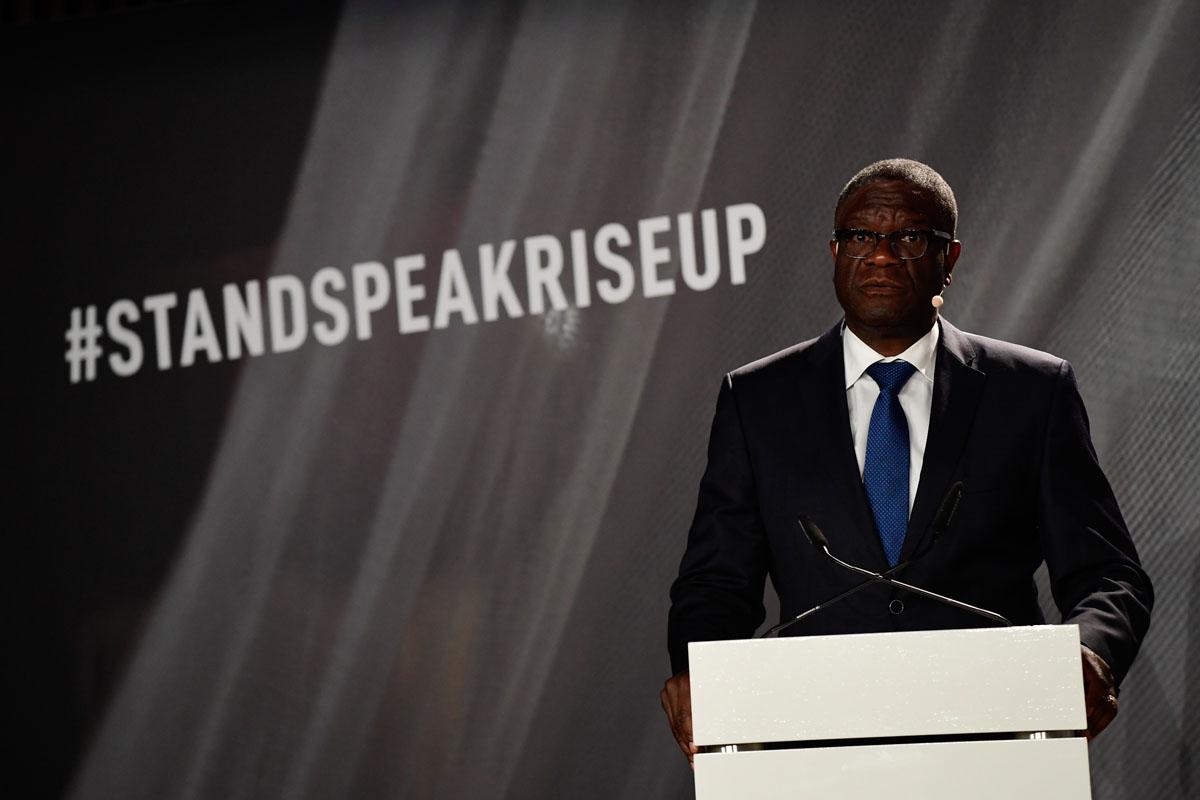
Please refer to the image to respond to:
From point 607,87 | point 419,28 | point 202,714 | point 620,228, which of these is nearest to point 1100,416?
point 620,228

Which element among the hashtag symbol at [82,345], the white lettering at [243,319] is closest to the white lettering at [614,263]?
the white lettering at [243,319]

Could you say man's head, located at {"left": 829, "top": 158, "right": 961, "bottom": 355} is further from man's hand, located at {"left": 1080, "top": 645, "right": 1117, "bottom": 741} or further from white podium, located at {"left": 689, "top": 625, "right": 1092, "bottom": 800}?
white podium, located at {"left": 689, "top": 625, "right": 1092, "bottom": 800}

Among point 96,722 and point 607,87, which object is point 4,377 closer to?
point 96,722

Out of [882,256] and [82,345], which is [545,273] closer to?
[82,345]

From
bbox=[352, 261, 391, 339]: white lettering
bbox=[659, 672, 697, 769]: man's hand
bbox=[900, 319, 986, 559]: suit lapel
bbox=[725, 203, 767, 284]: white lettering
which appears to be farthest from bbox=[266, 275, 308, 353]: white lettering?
bbox=[659, 672, 697, 769]: man's hand

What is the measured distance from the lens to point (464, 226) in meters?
3.73

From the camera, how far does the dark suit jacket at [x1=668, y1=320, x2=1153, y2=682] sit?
7.18 feet

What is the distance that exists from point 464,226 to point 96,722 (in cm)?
168

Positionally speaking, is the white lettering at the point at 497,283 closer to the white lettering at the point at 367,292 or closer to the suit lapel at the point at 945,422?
the white lettering at the point at 367,292

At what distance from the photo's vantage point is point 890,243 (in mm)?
2275

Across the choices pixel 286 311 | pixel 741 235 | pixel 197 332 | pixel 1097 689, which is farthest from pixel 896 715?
pixel 197 332

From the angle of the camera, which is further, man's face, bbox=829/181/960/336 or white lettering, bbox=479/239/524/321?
white lettering, bbox=479/239/524/321

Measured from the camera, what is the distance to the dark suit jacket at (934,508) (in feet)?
7.18

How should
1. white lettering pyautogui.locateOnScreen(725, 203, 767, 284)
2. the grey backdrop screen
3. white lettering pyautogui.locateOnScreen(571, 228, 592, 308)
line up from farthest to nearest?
white lettering pyautogui.locateOnScreen(571, 228, 592, 308)
white lettering pyautogui.locateOnScreen(725, 203, 767, 284)
the grey backdrop screen
